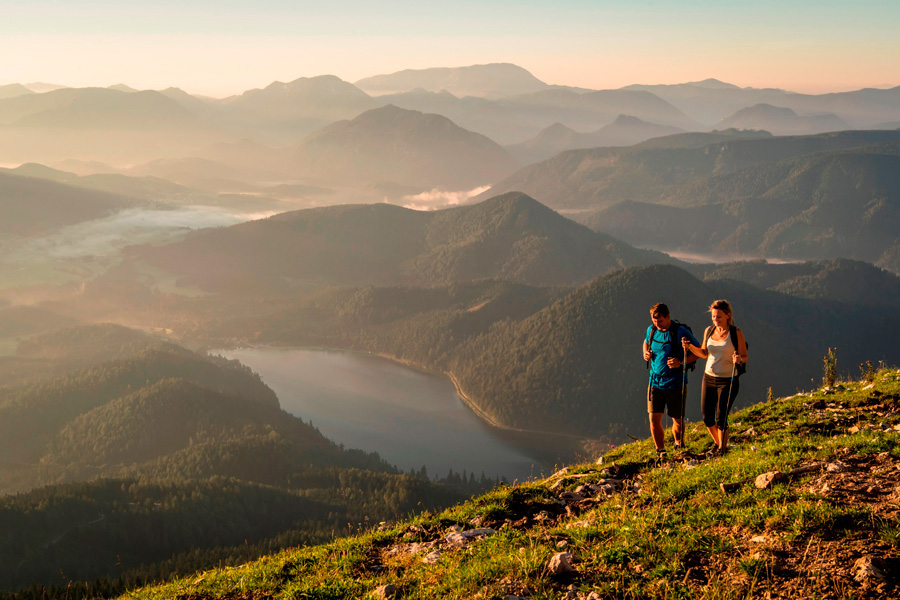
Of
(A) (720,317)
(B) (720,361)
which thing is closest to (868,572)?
(B) (720,361)

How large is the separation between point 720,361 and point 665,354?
5.97 ft

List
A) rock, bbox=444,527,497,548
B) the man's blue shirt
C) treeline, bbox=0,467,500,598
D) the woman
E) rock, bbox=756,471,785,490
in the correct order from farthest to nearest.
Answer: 1. treeline, bbox=0,467,500,598
2. the man's blue shirt
3. the woman
4. rock, bbox=444,527,497,548
5. rock, bbox=756,471,785,490

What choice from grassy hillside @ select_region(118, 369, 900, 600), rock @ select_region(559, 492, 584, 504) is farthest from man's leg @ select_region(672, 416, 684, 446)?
rock @ select_region(559, 492, 584, 504)

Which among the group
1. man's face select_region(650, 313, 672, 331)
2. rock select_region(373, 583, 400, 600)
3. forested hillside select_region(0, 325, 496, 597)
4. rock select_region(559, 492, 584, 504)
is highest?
man's face select_region(650, 313, 672, 331)

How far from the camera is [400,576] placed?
14.5 m

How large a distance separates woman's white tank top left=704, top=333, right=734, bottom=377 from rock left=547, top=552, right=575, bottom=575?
1023cm

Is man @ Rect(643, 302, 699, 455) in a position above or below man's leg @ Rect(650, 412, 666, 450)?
above

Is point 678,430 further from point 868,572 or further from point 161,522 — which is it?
point 161,522

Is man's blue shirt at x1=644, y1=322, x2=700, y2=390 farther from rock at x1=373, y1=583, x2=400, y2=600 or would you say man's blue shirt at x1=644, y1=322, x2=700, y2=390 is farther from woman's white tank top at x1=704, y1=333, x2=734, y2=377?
rock at x1=373, y1=583, x2=400, y2=600

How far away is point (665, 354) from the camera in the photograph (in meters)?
21.0

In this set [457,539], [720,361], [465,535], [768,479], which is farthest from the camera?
[720,361]

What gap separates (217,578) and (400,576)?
6.53m

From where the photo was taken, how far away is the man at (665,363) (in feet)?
68.1

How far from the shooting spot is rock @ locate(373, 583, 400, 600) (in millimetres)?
13117
